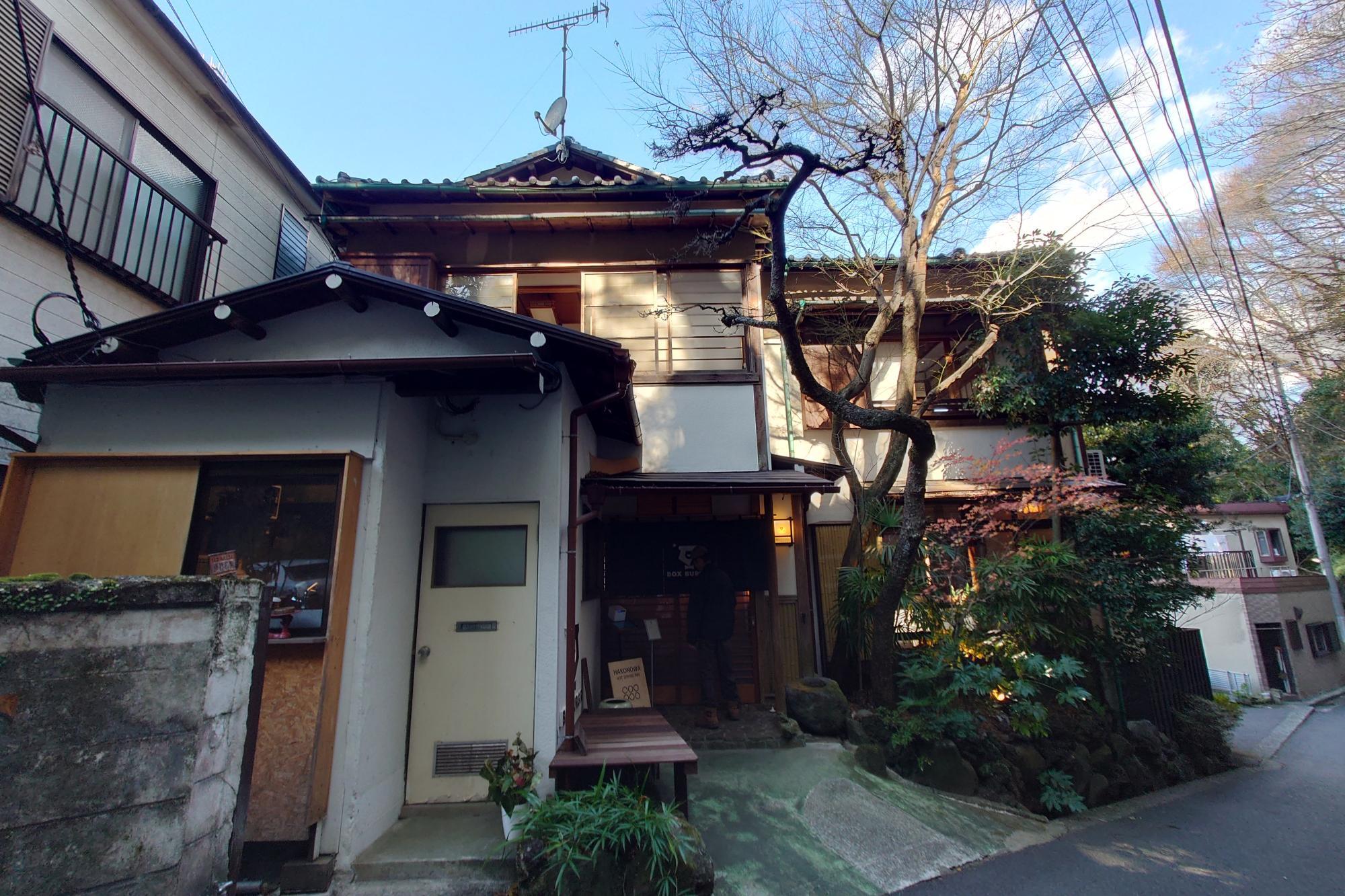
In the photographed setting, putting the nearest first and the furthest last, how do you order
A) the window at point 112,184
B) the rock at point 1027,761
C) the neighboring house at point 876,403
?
the window at point 112,184
the rock at point 1027,761
the neighboring house at point 876,403

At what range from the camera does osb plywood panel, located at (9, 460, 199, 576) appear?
3895mm

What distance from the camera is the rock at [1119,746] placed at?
25.6 feet

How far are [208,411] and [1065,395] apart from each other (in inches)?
439

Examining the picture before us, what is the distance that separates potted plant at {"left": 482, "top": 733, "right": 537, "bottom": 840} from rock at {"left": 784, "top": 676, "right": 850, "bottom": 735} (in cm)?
362

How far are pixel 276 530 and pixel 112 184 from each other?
15.2ft

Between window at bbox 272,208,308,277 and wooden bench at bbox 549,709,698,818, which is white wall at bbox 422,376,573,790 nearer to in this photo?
wooden bench at bbox 549,709,698,818

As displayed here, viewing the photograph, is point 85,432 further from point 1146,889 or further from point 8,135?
point 1146,889

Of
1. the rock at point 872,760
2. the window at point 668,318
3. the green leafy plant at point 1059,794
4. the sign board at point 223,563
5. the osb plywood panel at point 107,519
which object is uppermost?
the window at point 668,318

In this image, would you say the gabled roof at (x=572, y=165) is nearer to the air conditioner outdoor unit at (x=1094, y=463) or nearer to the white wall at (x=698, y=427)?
the white wall at (x=698, y=427)

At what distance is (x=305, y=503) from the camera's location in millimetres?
4180

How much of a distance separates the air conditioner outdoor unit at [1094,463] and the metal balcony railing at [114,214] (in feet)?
43.9

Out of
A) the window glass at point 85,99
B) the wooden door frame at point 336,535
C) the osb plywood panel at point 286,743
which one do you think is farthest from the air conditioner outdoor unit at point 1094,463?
the window glass at point 85,99

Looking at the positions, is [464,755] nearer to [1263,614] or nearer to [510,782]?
[510,782]

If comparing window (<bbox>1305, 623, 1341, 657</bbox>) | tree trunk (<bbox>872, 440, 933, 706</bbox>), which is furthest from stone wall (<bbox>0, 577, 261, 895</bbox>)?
window (<bbox>1305, 623, 1341, 657</bbox>)
